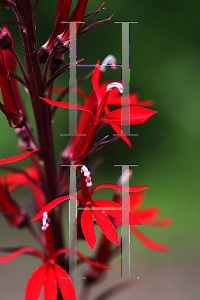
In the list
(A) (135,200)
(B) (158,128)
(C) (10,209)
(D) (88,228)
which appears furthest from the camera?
(B) (158,128)

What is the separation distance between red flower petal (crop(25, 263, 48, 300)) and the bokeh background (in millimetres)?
1132

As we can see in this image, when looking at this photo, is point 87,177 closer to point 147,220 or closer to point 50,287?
point 50,287

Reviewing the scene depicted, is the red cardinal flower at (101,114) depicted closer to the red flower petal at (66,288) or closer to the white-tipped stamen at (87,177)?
the white-tipped stamen at (87,177)

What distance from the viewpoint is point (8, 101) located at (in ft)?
1.21

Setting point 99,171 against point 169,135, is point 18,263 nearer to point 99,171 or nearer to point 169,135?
point 99,171

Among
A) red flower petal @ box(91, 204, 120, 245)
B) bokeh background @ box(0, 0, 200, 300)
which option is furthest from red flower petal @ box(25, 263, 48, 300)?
bokeh background @ box(0, 0, 200, 300)

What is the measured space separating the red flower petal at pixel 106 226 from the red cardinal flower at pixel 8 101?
15cm

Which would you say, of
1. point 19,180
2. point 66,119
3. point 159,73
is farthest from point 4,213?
point 159,73

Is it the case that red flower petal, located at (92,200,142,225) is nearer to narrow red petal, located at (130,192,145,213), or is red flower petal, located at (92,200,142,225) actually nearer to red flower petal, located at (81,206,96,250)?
red flower petal, located at (81,206,96,250)

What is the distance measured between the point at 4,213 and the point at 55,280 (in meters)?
0.14

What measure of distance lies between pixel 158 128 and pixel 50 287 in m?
1.55

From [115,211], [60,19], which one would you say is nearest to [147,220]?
[115,211]

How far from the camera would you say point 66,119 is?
1.76 meters

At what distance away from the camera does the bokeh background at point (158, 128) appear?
5.08ft
